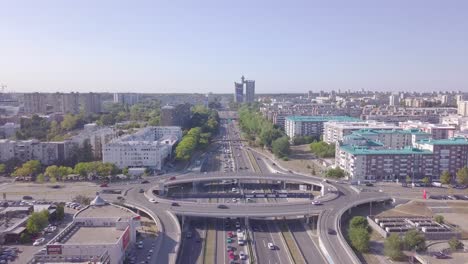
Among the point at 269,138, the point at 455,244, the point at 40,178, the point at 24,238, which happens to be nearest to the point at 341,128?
the point at 269,138

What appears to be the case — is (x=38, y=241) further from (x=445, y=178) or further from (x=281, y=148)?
(x=445, y=178)

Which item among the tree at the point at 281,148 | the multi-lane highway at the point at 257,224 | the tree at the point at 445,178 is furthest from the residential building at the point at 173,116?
the tree at the point at 445,178

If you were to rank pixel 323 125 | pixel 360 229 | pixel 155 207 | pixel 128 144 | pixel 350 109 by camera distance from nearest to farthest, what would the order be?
pixel 360 229 < pixel 155 207 < pixel 128 144 < pixel 323 125 < pixel 350 109

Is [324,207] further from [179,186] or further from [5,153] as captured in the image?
[5,153]

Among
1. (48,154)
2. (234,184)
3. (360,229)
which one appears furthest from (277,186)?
(48,154)

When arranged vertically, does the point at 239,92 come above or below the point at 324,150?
above

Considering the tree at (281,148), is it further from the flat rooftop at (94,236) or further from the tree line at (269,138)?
the flat rooftop at (94,236)

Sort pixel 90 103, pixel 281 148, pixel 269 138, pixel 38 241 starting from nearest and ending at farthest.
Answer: pixel 38 241
pixel 281 148
pixel 269 138
pixel 90 103

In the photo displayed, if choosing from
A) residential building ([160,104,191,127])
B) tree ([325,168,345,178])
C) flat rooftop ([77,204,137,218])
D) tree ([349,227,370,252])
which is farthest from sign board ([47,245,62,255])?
residential building ([160,104,191,127])
